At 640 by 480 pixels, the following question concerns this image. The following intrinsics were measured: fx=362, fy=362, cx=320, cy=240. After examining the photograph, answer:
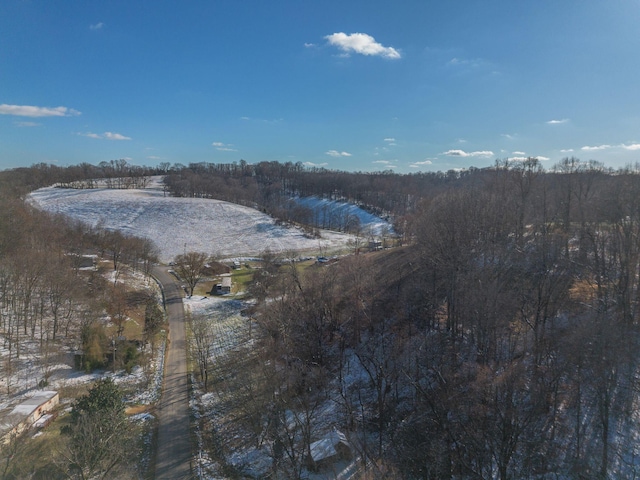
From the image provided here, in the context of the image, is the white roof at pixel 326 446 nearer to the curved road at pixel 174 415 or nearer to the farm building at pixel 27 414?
the curved road at pixel 174 415

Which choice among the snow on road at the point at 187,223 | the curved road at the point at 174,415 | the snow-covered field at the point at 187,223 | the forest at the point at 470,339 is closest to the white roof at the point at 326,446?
the forest at the point at 470,339

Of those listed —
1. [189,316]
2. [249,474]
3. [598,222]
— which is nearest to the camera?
[249,474]

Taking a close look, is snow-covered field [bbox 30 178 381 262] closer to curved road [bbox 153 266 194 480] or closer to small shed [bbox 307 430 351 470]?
curved road [bbox 153 266 194 480]

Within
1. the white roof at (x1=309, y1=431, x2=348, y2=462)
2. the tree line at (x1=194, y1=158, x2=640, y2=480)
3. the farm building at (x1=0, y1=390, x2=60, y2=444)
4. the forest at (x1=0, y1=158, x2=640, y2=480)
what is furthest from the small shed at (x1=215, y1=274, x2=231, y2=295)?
the white roof at (x1=309, y1=431, x2=348, y2=462)

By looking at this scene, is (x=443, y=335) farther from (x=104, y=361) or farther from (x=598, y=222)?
(x=104, y=361)

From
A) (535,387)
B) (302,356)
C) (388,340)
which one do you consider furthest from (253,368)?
(535,387)

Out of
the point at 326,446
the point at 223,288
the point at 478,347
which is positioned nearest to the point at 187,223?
the point at 223,288
